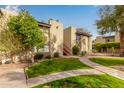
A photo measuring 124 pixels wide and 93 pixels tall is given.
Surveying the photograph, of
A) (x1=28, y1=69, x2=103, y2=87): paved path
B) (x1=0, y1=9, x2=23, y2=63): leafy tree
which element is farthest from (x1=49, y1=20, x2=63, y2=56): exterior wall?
(x1=28, y1=69, x2=103, y2=87): paved path

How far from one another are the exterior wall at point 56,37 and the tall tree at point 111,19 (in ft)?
29.7

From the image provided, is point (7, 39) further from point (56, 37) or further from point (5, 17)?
point (56, 37)

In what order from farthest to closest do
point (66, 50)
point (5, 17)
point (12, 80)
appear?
point (66, 50) < point (5, 17) < point (12, 80)

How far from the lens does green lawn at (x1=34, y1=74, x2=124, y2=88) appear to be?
47.2 feet

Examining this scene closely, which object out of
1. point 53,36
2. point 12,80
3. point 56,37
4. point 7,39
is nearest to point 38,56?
point 53,36

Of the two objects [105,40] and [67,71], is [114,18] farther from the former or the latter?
[105,40]

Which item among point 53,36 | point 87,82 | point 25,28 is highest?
point 25,28

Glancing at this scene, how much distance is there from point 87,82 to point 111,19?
10747mm

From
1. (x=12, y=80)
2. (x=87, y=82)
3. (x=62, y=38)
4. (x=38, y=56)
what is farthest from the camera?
(x=62, y=38)

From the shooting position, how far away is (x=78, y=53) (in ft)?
129

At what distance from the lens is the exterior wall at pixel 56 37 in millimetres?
32969

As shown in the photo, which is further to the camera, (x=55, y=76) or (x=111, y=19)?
(x=111, y=19)

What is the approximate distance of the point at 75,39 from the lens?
131 ft

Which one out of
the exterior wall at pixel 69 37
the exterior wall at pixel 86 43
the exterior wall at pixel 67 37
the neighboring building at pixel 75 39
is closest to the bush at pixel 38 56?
the neighboring building at pixel 75 39
